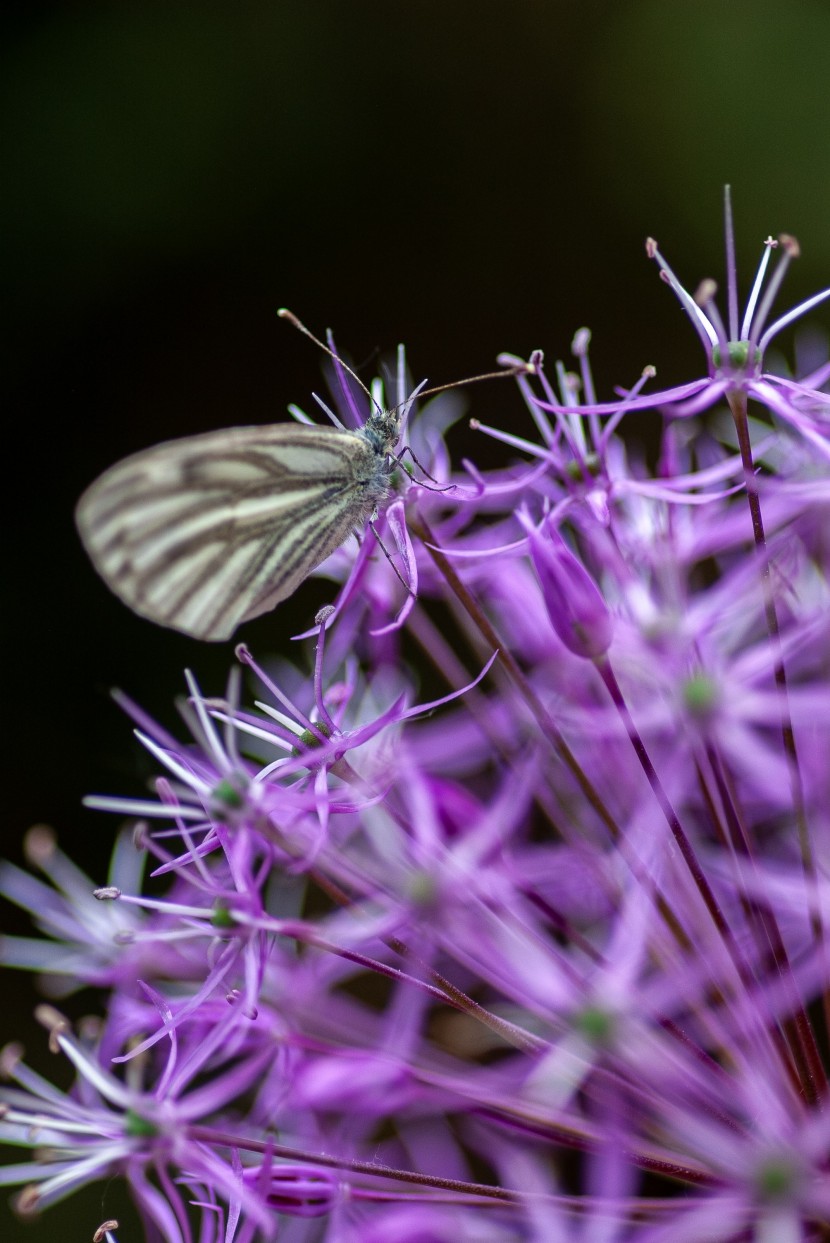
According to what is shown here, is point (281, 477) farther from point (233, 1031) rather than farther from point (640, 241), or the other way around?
point (640, 241)

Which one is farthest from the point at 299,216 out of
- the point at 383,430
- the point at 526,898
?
the point at 526,898

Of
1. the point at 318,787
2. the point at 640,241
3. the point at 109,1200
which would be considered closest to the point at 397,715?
the point at 318,787

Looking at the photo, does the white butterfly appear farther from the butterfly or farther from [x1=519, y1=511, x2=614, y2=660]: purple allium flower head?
[x1=519, y1=511, x2=614, y2=660]: purple allium flower head

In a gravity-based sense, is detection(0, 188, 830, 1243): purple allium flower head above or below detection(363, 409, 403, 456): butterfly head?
below

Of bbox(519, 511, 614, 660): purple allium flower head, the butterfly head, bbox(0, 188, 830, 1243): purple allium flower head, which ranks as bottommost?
bbox(0, 188, 830, 1243): purple allium flower head

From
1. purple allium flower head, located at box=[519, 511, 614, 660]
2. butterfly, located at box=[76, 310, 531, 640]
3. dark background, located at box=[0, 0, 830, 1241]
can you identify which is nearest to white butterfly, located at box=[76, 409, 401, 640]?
butterfly, located at box=[76, 310, 531, 640]

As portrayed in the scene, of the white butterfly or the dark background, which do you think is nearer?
the white butterfly

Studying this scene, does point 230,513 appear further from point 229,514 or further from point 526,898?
point 526,898
